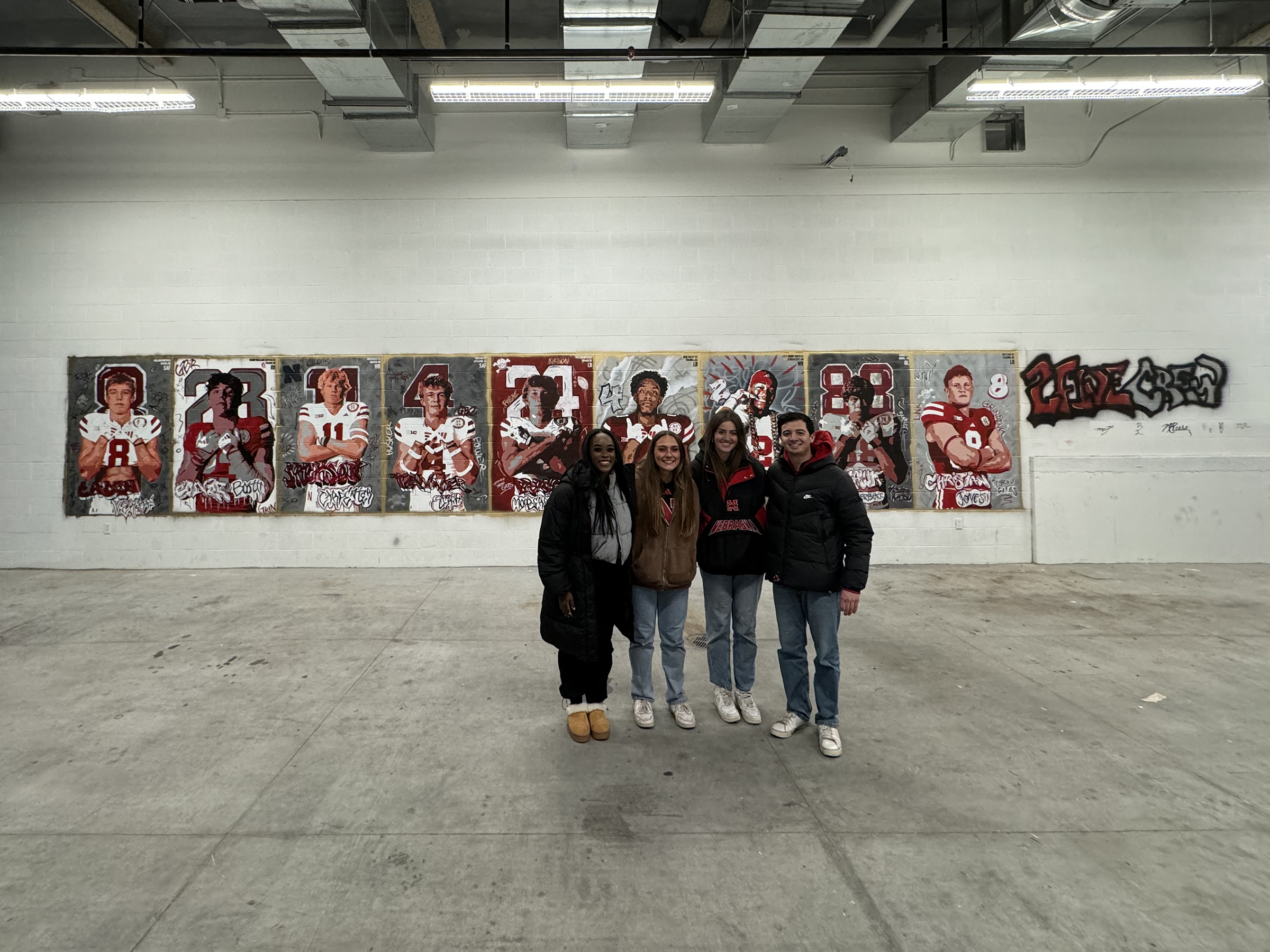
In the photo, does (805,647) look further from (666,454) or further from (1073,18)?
(1073,18)

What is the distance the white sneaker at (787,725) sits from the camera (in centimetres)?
323

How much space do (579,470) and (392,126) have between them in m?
5.94

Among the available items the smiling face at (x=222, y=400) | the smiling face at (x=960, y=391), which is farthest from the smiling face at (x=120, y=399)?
the smiling face at (x=960, y=391)

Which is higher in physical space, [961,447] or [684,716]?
[961,447]

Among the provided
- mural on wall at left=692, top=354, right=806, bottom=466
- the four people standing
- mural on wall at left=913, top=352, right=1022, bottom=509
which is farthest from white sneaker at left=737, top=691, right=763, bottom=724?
mural on wall at left=913, top=352, right=1022, bottom=509

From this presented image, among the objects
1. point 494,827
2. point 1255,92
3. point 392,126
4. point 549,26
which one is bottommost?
point 494,827

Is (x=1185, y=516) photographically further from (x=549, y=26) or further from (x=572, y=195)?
(x=549, y=26)

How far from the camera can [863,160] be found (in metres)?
7.63

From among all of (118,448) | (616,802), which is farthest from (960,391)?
(118,448)

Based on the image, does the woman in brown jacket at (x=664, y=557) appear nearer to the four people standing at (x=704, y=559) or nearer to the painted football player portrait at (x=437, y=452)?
Result: the four people standing at (x=704, y=559)

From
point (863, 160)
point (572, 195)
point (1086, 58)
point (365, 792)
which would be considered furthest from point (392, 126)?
point (1086, 58)

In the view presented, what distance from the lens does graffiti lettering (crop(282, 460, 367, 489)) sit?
24.4 feet

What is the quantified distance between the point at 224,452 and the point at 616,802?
7.02m

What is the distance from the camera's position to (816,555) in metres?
3.09
